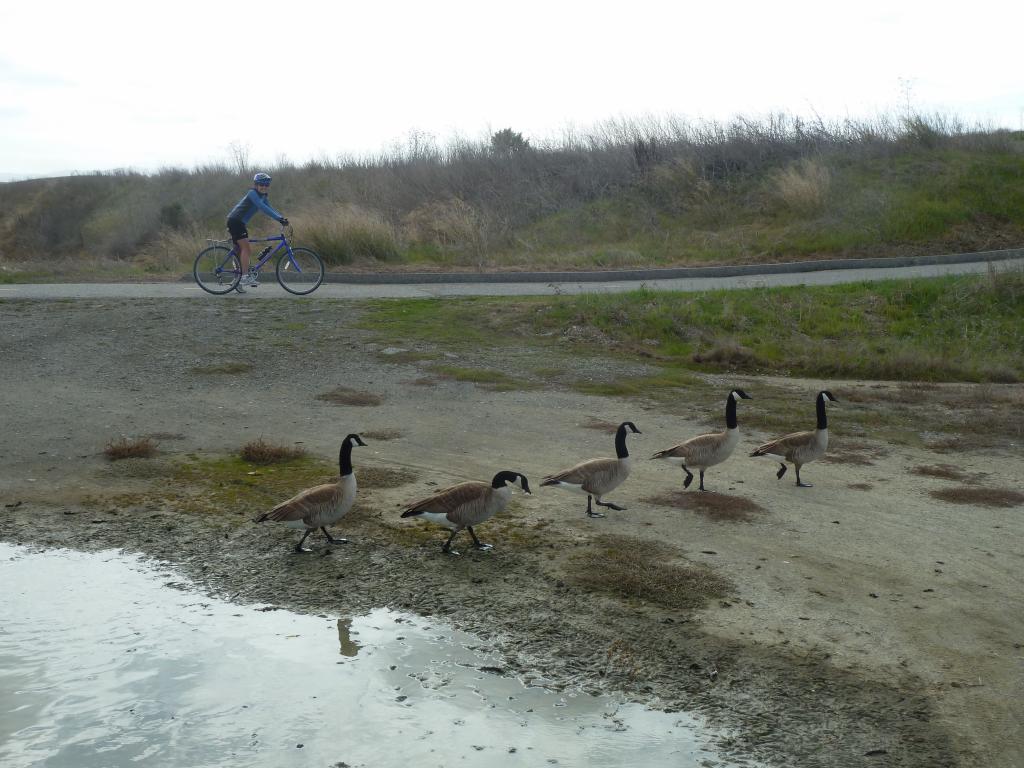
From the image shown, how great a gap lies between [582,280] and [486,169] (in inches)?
624

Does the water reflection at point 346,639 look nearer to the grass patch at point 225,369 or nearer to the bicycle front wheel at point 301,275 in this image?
the grass patch at point 225,369

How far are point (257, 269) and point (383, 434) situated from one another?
9920mm

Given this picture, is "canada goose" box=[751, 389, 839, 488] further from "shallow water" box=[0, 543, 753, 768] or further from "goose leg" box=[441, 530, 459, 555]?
"shallow water" box=[0, 543, 753, 768]

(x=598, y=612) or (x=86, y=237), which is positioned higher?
(x=86, y=237)

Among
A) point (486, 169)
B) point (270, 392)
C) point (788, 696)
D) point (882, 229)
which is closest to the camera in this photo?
point (788, 696)

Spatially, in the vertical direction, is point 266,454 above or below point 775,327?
below

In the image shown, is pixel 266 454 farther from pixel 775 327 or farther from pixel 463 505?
pixel 775 327

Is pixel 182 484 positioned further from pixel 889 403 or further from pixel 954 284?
pixel 954 284

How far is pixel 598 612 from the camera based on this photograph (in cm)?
715

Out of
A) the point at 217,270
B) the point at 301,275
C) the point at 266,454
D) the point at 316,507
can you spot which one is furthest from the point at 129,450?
the point at 301,275

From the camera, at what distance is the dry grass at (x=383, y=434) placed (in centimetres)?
1203

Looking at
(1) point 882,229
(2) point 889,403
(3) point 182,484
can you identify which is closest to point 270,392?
(3) point 182,484

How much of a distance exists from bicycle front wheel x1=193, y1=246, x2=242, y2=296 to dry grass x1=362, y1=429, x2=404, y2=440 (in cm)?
959

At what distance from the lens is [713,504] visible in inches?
378
